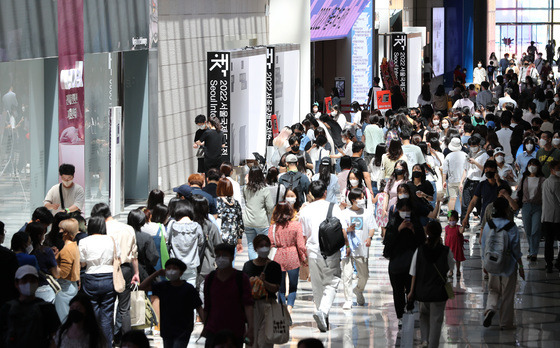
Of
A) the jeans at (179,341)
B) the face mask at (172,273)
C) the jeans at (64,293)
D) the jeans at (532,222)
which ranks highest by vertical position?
the face mask at (172,273)

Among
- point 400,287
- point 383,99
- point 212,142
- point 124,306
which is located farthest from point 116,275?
point 383,99

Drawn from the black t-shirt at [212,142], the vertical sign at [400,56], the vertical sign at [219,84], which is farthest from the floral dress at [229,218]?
the vertical sign at [400,56]

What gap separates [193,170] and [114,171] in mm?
4701

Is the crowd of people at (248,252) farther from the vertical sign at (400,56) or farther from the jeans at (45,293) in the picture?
the vertical sign at (400,56)

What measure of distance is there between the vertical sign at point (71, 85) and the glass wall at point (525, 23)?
1955 inches

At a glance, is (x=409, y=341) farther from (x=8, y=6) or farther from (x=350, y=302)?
(x=8, y=6)

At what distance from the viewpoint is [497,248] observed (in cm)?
957

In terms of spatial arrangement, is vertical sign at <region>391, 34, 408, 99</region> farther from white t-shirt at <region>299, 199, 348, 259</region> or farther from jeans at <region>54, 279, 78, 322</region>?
jeans at <region>54, 279, 78, 322</region>

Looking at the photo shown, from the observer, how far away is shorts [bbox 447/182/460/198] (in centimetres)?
1491

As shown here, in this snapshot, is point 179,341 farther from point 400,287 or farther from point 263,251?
point 400,287

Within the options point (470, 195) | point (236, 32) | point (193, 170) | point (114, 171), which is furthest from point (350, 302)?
point (236, 32)

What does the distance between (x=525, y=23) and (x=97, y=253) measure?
5556cm

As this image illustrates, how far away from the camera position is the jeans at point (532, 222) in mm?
12867

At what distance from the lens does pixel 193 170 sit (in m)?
19.8
